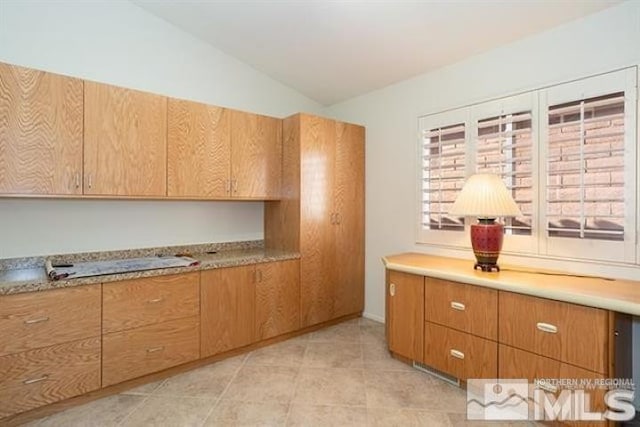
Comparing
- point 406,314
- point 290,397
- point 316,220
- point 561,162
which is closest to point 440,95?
point 561,162

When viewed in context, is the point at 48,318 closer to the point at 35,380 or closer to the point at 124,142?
the point at 35,380

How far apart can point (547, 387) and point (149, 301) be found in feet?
8.01

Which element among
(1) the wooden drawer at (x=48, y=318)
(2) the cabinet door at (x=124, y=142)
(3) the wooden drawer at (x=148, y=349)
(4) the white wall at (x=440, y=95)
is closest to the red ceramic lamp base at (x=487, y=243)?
(4) the white wall at (x=440, y=95)

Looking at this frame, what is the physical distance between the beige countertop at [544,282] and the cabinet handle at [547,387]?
1.55ft

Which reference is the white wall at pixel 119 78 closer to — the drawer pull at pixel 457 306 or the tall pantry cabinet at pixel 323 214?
the tall pantry cabinet at pixel 323 214

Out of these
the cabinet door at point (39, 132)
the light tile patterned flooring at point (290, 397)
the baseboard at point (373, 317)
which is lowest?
the light tile patterned flooring at point (290, 397)

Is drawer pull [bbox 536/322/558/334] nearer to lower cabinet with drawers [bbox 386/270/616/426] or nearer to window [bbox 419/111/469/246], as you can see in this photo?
lower cabinet with drawers [bbox 386/270/616/426]

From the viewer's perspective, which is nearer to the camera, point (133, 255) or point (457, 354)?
point (457, 354)

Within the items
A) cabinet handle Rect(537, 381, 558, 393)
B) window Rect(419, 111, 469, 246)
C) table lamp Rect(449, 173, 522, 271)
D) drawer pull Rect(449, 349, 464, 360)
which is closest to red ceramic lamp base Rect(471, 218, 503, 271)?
table lamp Rect(449, 173, 522, 271)

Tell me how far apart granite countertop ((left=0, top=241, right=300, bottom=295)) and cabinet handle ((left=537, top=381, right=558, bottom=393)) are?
1.92 meters

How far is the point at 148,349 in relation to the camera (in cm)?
220

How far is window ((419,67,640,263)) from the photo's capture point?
1.93 m

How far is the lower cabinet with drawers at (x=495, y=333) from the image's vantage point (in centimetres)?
160

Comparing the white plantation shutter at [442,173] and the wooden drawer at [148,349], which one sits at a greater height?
the white plantation shutter at [442,173]
